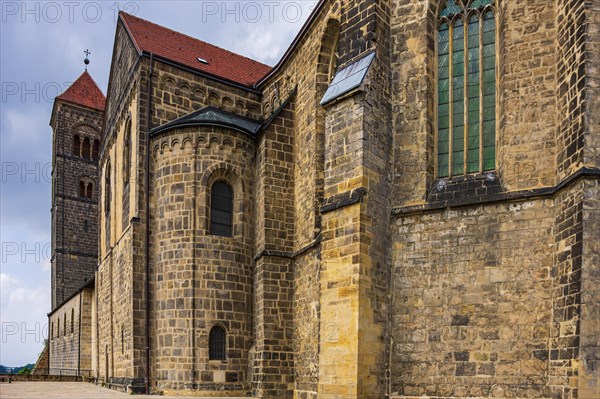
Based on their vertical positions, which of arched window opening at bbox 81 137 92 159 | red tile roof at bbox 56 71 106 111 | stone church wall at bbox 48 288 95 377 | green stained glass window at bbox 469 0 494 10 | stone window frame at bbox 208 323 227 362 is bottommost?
stone church wall at bbox 48 288 95 377

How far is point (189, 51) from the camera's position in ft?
66.2

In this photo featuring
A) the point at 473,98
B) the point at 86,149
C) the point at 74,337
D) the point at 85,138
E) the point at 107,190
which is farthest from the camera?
the point at 86,149

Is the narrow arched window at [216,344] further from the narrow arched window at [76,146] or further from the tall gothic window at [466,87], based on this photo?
the narrow arched window at [76,146]

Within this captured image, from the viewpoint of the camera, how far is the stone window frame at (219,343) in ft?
49.9

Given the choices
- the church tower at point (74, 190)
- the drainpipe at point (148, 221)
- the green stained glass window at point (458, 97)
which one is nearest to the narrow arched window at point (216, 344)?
the drainpipe at point (148, 221)

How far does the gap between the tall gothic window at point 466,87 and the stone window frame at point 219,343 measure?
7.24 m

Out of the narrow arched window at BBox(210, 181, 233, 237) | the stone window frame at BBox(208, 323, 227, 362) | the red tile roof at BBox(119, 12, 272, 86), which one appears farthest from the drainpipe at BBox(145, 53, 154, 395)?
the narrow arched window at BBox(210, 181, 233, 237)

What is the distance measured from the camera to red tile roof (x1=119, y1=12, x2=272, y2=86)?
1847cm

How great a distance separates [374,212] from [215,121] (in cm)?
672

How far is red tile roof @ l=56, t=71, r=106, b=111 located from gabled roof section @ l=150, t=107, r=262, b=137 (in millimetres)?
23311

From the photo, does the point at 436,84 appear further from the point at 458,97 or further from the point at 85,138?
the point at 85,138

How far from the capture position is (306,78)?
51.9ft

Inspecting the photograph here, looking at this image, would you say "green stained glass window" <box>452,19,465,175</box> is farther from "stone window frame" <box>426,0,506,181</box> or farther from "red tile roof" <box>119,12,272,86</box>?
"red tile roof" <box>119,12,272,86</box>

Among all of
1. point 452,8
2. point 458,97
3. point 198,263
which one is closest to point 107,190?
point 198,263
